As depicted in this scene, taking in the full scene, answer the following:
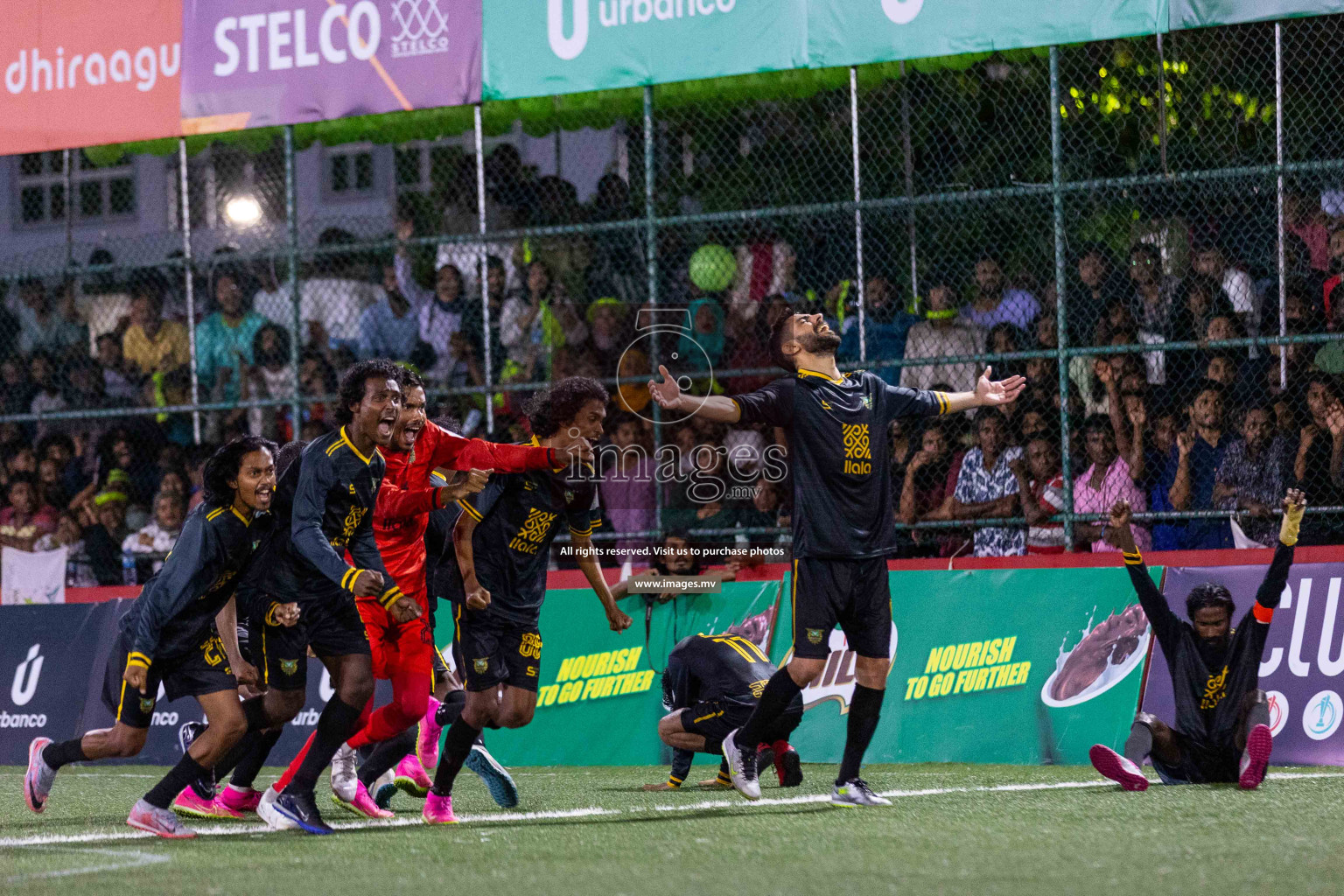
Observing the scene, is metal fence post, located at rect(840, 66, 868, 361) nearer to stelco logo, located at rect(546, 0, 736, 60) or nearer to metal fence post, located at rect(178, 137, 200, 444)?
stelco logo, located at rect(546, 0, 736, 60)

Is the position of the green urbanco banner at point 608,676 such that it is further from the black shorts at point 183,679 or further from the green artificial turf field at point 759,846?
the black shorts at point 183,679

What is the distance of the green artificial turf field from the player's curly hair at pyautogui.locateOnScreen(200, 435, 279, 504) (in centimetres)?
139

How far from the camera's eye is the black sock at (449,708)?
28.6ft

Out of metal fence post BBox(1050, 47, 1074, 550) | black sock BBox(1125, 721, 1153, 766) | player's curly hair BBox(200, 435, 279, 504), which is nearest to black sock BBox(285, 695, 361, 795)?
player's curly hair BBox(200, 435, 279, 504)

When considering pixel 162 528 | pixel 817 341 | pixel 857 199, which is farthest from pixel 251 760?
pixel 857 199

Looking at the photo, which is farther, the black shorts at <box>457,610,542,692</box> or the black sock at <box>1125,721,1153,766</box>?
the black sock at <box>1125,721,1153,766</box>

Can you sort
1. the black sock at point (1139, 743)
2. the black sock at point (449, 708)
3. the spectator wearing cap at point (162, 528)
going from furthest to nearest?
the spectator wearing cap at point (162, 528) → the black sock at point (449, 708) → the black sock at point (1139, 743)

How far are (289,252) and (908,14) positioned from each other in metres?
4.77

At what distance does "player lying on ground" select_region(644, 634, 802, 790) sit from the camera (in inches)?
346

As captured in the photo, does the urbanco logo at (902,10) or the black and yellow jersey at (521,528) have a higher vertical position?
the urbanco logo at (902,10)

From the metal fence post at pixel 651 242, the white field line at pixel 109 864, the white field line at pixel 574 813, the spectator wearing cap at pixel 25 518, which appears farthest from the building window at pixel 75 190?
the white field line at pixel 109 864

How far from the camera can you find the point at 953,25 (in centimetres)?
1080

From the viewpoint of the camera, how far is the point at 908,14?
35.8 feet

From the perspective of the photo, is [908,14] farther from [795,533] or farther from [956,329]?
[795,533]
